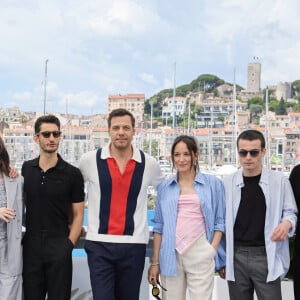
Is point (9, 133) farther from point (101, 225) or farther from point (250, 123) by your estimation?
point (101, 225)

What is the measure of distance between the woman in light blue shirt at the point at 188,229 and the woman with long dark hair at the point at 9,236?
864 millimetres

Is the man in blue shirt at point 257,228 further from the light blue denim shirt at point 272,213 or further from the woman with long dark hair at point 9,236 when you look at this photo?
the woman with long dark hair at point 9,236

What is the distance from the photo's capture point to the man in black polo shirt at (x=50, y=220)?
303 cm

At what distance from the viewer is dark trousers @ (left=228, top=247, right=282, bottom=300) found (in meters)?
2.97

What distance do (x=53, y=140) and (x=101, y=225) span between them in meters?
0.63

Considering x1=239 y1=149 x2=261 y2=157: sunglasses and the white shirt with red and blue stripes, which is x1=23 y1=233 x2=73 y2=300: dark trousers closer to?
the white shirt with red and blue stripes

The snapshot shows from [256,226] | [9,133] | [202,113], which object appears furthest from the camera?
[202,113]

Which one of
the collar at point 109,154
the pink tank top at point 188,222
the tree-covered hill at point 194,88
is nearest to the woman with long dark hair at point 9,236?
the collar at point 109,154

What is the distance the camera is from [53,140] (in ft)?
10.3

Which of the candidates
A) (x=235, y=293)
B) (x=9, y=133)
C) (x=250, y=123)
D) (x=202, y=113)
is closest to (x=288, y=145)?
(x=250, y=123)

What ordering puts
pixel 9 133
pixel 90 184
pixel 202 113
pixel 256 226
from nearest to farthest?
1. pixel 256 226
2. pixel 90 184
3. pixel 9 133
4. pixel 202 113

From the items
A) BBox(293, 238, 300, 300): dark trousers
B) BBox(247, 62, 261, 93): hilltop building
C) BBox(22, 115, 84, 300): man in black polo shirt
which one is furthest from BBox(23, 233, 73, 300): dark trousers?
BBox(247, 62, 261, 93): hilltop building

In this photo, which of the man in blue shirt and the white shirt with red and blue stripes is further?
the white shirt with red and blue stripes

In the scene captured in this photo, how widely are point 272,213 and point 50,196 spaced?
54.3 inches
